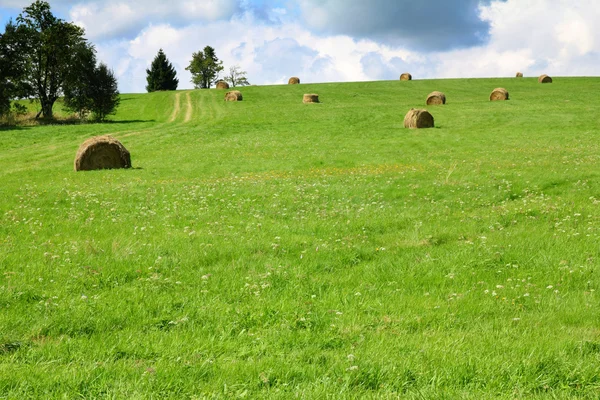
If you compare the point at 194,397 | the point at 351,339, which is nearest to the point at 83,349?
the point at 194,397

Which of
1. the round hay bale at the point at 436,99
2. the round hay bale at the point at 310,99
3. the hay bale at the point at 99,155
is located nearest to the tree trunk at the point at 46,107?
the round hay bale at the point at 310,99

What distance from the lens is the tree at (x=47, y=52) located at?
58.9 m

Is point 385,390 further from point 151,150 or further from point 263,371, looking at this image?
point 151,150

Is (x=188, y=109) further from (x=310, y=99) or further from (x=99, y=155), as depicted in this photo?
(x=99, y=155)

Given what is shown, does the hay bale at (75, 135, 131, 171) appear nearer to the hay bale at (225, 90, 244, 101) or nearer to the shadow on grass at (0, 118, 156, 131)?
the shadow on grass at (0, 118, 156, 131)

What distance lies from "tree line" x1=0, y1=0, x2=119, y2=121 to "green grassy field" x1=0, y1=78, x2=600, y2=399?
137ft

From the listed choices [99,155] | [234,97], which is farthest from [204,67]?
[99,155]

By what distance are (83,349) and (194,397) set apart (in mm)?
1874

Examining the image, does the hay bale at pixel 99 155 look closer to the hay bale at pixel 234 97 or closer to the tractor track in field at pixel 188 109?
the tractor track in field at pixel 188 109

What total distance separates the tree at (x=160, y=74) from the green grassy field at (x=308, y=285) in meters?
105

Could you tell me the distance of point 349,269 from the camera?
9023 millimetres

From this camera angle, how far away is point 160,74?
120625 mm

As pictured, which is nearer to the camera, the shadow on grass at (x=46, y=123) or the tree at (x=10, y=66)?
the shadow on grass at (x=46, y=123)

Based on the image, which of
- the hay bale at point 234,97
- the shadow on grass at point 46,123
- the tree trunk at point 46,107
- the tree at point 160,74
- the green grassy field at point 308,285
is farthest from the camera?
the tree at point 160,74
